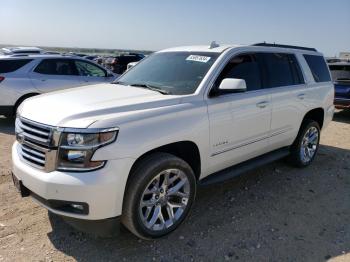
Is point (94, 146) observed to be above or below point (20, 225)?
above

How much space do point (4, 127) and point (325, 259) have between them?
286 inches

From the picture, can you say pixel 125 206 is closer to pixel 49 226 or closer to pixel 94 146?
pixel 94 146

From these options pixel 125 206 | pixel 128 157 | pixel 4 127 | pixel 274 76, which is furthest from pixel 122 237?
pixel 4 127

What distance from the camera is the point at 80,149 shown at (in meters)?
2.99

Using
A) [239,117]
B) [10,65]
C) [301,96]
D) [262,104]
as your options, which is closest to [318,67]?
[301,96]

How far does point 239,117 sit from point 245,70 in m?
0.69

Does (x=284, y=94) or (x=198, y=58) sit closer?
(x=198, y=58)

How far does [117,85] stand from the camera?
454 cm

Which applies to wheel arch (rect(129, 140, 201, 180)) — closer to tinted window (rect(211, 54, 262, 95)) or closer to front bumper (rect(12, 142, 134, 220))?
front bumper (rect(12, 142, 134, 220))

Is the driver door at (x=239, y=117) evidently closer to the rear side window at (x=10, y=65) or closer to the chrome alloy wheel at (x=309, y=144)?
the chrome alloy wheel at (x=309, y=144)

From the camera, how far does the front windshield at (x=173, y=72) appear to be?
4.05 m

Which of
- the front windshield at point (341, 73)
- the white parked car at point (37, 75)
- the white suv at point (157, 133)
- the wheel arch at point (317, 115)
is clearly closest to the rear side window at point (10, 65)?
the white parked car at point (37, 75)

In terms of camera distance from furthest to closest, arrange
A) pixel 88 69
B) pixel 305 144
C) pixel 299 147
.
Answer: pixel 88 69 → pixel 305 144 → pixel 299 147

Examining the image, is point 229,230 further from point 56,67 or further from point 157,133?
point 56,67
